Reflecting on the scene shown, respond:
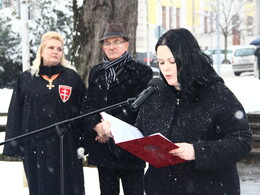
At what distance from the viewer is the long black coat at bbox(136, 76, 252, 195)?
2.86 m

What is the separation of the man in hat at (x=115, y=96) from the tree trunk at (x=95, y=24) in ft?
8.90

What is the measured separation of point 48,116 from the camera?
5074mm

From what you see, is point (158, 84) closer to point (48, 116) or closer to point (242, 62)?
point (48, 116)

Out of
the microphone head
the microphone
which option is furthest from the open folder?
the microphone head

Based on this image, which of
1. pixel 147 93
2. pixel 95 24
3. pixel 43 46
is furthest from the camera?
pixel 95 24

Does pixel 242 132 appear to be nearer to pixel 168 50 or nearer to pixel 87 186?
pixel 168 50

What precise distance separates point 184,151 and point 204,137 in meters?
0.17

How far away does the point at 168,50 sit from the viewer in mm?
2916

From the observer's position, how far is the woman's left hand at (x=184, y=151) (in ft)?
9.31

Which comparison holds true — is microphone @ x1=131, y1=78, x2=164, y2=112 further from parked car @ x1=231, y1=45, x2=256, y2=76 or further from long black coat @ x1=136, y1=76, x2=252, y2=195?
parked car @ x1=231, y1=45, x2=256, y2=76

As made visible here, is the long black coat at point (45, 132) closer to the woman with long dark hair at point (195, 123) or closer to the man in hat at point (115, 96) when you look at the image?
the man in hat at point (115, 96)

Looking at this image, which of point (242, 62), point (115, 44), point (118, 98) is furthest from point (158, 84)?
point (242, 62)

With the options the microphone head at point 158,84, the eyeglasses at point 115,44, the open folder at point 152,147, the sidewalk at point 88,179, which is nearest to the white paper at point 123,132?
the open folder at point 152,147

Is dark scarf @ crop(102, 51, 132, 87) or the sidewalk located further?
the sidewalk
